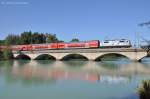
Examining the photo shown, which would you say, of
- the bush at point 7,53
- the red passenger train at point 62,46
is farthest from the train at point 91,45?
the bush at point 7,53

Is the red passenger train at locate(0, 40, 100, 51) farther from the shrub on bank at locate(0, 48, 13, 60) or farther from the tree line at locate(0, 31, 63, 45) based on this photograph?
the tree line at locate(0, 31, 63, 45)

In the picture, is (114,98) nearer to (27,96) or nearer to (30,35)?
(27,96)

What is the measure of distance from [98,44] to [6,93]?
4845 centimetres

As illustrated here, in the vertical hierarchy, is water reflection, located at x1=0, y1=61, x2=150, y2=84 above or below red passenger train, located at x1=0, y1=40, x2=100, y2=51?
below

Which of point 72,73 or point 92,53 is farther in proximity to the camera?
point 92,53

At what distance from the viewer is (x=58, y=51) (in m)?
68.5

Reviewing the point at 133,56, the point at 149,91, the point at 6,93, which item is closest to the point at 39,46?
the point at 133,56

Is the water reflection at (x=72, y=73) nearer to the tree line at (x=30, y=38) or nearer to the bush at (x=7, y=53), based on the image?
the bush at (x=7, y=53)

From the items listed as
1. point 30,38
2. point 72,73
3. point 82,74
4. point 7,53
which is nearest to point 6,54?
point 7,53

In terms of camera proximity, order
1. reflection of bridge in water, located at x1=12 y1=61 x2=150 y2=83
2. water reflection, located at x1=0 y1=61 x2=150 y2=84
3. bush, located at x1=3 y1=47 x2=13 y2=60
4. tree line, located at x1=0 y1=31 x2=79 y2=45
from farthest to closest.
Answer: tree line, located at x1=0 y1=31 x2=79 y2=45 < bush, located at x1=3 y1=47 x2=13 y2=60 < reflection of bridge in water, located at x1=12 y1=61 x2=150 y2=83 < water reflection, located at x1=0 y1=61 x2=150 y2=84

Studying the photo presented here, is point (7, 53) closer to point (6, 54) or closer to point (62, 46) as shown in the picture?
point (6, 54)

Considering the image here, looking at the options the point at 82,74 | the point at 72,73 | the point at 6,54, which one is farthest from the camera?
the point at 6,54

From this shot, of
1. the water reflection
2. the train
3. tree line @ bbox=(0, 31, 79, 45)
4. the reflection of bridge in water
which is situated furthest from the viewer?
tree line @ bbox=(0, 31, 79, 45)

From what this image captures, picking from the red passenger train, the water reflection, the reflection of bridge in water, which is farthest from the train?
the reflection of bridge in water
